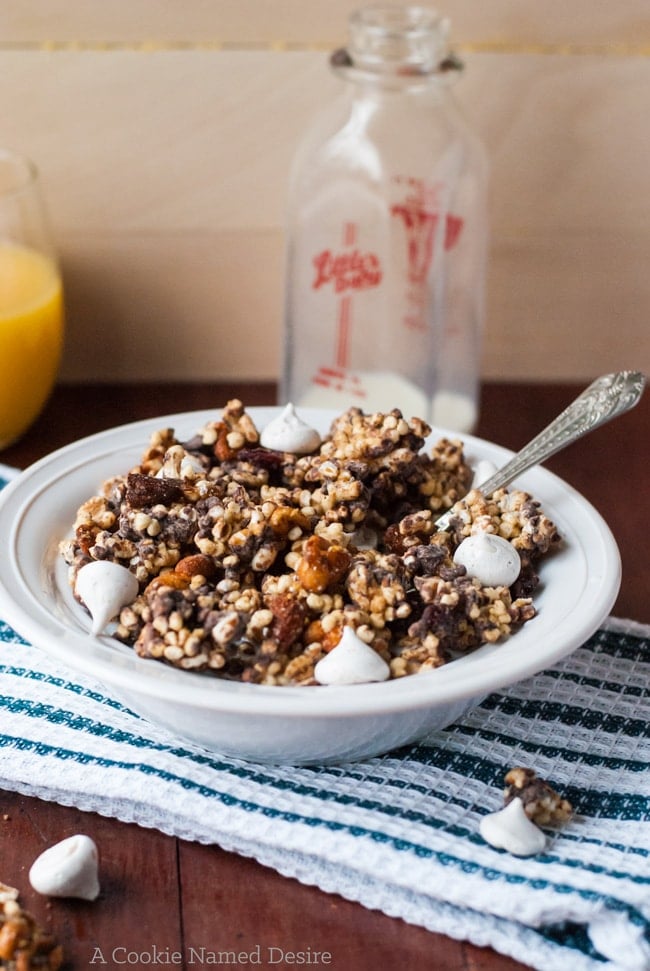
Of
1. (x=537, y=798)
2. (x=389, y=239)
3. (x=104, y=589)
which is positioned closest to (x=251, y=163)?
(x=389, y=239)

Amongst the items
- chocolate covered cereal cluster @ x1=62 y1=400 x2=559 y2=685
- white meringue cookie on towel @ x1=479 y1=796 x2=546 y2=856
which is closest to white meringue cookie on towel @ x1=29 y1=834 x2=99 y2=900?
chocolate covered cereal cluster @ x1=62 y1=400 x2=559 y2=685

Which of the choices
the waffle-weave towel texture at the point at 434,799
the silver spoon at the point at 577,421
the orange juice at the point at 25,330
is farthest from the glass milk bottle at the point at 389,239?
the waffle-weave towel texture at the point at 434,799

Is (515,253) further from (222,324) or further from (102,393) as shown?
(102,393)

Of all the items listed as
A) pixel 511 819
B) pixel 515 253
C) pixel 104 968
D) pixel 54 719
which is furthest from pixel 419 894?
pixel 515 253

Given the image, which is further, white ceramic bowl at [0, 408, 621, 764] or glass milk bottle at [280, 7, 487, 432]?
glass milk bottle at [280, 7, 487, 432]

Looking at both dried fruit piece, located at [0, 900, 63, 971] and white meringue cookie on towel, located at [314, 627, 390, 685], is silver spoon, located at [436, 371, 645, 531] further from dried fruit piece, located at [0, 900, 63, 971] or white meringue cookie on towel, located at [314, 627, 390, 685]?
dried fruit piece, located at [0, 900, 63, 971]

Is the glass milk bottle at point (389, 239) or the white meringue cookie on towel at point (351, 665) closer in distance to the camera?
the white meringue cookie on towel at point (351, 665)

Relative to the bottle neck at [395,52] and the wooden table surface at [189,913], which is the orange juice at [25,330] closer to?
the bottle neck at [395,52]
